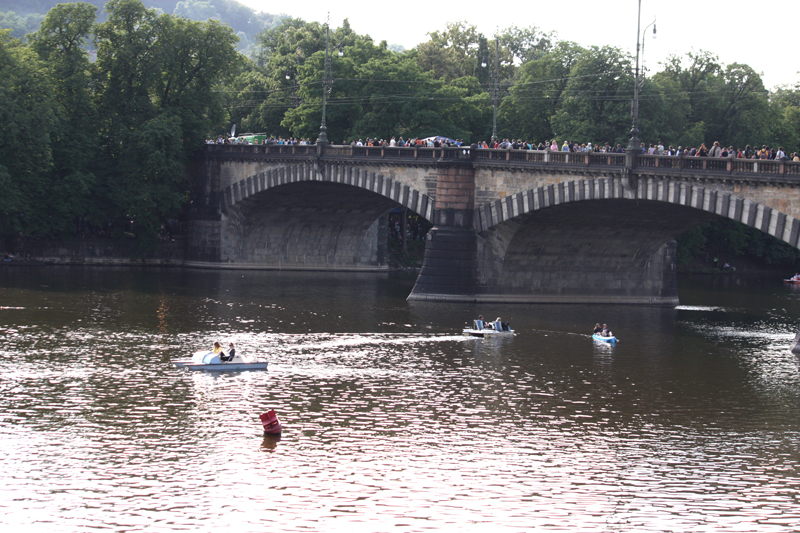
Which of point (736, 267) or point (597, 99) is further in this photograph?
point (736, 267)

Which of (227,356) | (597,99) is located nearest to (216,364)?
(227,356)

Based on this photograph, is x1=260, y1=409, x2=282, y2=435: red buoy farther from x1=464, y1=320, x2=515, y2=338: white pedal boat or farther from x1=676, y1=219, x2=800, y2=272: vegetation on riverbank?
x1=676, y1=219, x2=800, y2=272: vegetation on riverbank

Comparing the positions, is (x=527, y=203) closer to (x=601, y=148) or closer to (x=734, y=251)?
(x=601, y=148)

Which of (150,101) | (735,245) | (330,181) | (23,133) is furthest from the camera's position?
(735,245)

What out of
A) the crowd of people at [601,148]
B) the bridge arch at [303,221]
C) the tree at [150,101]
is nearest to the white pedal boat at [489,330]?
the crowd of people at [601,148]

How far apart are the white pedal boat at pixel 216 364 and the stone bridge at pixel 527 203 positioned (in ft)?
72.1

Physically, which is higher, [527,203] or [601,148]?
[601,148]

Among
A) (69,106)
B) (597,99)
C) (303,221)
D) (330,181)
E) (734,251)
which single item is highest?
(597,99)

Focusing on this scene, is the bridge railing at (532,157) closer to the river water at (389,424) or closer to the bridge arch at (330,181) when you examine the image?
the bridge arch at (330,181)

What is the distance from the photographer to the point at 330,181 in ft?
227

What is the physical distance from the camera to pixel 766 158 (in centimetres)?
4697

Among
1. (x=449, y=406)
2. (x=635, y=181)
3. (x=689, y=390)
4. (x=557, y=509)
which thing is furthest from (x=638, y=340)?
(x=557, y=509)

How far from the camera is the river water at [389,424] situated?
2277cm

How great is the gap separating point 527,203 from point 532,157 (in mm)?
2667
